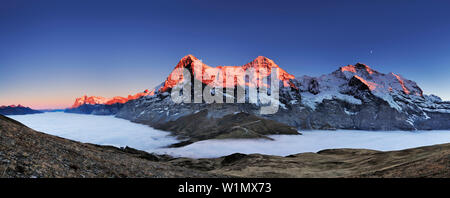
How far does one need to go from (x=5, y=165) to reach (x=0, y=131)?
41.7 ft
